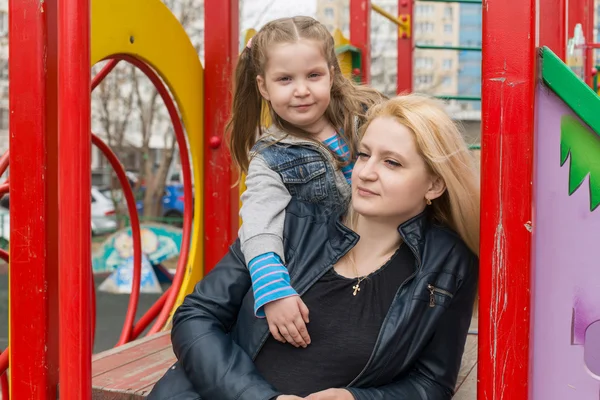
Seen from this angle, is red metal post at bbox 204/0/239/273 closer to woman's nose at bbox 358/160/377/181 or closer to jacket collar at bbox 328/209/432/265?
jacket collar at bbox 328/209/432/265

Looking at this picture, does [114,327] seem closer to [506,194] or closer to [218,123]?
[218,123]

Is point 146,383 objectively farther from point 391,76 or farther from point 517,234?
point 391,76

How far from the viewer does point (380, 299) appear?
1.30 meters

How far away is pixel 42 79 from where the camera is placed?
1306 mm

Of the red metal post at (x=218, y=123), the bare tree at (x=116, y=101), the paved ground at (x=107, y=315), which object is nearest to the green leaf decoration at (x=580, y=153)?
the red metal post at (x=218, y=123)

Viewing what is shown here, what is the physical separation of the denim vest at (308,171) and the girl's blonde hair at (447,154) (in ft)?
0.88

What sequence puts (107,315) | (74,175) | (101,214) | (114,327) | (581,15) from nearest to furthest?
(74,175)
(581,15)
(114,327)
(107,315)
(101,214)

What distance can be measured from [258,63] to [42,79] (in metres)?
0.57

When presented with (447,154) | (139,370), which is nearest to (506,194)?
(447,154)

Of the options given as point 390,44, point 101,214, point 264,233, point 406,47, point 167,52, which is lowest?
point 101,214

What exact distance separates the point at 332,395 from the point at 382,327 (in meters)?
0.14

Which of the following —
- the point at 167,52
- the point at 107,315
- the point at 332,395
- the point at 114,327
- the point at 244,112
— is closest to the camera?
the point at 332,395

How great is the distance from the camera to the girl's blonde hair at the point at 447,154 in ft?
4.21

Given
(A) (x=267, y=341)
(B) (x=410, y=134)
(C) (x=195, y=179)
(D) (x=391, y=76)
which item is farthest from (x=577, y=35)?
(D) (x=391, y=76)
